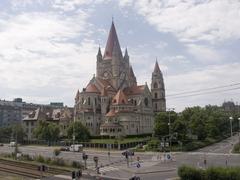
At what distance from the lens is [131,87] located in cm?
14000

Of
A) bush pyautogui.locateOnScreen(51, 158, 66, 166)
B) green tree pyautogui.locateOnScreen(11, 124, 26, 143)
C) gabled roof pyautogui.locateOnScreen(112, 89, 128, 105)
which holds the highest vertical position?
gabled roof pyautogui.locateOnScreen(112, 89, 128, 105)

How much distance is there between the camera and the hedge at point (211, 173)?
3472cm

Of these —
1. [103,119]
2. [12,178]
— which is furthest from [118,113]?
[12,178]

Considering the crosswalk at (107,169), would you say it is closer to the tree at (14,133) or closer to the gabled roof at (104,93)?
the tree at (14,133)

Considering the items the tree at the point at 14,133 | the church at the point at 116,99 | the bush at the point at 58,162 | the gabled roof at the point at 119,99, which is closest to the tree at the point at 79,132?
the church at the point at 116,99

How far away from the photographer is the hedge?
34.7m

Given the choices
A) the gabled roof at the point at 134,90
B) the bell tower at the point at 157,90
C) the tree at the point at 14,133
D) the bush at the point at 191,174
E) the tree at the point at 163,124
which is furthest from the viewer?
the bell tower at the point at 157,90

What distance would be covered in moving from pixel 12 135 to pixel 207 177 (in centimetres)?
10599

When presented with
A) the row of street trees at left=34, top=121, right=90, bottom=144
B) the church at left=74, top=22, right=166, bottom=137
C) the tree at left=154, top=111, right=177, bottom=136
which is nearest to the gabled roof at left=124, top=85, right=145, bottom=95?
the church at left=74, top=22, right=166, bottom=137

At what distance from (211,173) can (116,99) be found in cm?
8902

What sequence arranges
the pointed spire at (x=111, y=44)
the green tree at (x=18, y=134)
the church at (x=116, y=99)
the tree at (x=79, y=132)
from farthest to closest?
the pointed spire at (x=111, y=44)
the green tree at (x=18, y=134)
the church at (x=116, y=99)
the tree at (x=79, y=132)

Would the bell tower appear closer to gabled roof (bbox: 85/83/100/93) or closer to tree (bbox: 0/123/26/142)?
gabled roof (bbox: 85/83/100/93)

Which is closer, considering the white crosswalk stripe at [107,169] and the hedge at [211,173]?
the hedge at [211,173]

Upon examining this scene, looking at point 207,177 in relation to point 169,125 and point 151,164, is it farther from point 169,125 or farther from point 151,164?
point 169,125
